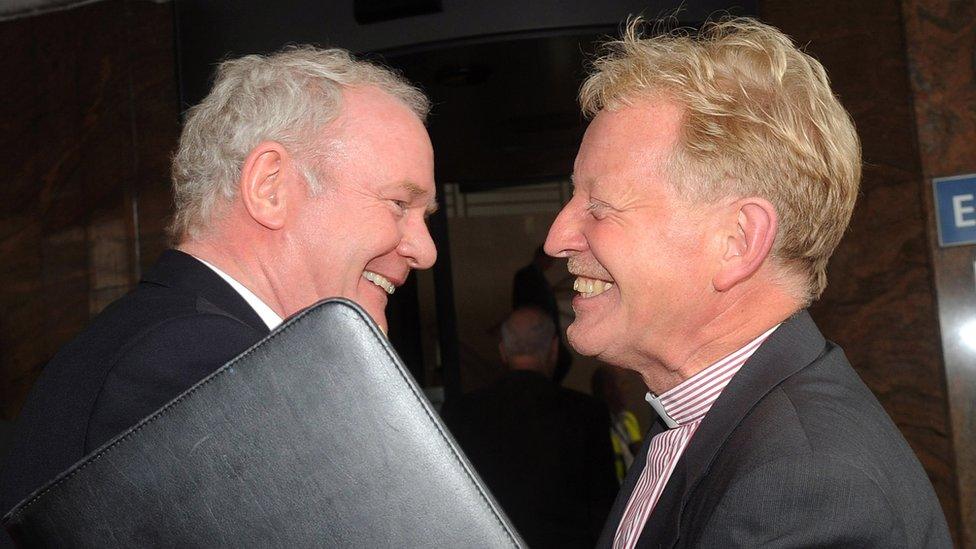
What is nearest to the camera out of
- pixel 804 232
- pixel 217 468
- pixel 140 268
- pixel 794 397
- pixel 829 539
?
pixel 217 468

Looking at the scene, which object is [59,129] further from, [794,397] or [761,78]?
[794,397]

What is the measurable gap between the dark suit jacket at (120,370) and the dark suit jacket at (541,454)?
1.89 metres

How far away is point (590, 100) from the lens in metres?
1.64

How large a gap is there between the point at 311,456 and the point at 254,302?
709 millimetres

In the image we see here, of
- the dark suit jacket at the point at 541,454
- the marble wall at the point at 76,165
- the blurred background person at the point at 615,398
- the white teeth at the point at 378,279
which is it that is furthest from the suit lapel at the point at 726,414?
the blurred background person at the point at 615,398

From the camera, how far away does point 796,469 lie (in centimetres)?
100

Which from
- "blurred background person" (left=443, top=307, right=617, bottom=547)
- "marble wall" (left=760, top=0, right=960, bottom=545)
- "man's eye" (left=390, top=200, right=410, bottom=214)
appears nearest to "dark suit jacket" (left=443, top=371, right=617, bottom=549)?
"blurred background person" (left=443, top=307, right=617, bottom=547)

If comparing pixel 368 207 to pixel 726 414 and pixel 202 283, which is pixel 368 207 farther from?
pixel 726 414

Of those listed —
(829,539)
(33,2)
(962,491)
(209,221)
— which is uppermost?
(33,2)

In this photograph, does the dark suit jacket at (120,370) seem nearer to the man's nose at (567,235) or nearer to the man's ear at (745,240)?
the man's nose at (567,235)

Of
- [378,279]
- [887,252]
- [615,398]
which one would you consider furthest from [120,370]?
[615,398]

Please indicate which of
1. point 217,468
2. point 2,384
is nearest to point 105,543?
point 217,468

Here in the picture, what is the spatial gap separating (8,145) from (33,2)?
508 millimetres

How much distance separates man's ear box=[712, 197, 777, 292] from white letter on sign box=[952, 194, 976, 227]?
5.20 feet
